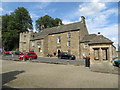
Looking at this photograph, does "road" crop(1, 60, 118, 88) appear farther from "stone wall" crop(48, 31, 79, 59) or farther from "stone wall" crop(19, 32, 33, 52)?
"stone wall" crop(19, 32, 33, 52)

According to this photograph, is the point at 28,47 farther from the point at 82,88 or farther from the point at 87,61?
the point at 82,88

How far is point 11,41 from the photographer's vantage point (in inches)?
1593

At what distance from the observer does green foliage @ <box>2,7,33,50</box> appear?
38.1 m

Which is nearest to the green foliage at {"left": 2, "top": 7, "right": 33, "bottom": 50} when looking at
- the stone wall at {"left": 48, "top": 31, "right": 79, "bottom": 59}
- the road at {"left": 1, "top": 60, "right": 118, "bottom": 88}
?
the stone wall at {"left": 48, "top": 31, "right": 79, "bottom": 59}

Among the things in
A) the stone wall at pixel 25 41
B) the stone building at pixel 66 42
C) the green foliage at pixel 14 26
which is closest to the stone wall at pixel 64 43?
the stone building at pixel 66 42

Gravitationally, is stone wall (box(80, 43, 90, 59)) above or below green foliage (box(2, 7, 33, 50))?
below

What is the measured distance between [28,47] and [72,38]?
18130 millimetres

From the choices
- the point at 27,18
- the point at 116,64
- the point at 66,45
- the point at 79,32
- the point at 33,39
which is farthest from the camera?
the point at 27,18

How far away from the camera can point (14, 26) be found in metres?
39.3

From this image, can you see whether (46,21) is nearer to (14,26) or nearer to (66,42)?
(14,26)

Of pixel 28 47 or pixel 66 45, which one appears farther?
pixel 28 47

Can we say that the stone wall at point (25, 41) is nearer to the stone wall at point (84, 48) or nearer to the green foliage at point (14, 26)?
the green foliage at point (14, 26)

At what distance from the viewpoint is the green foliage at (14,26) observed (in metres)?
38.1

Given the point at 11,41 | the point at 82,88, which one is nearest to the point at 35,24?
the point at 11,41
